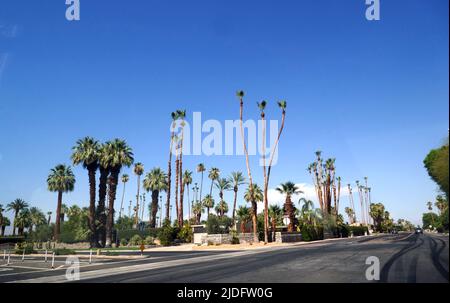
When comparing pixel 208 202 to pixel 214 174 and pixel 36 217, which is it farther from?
pixel 36 217

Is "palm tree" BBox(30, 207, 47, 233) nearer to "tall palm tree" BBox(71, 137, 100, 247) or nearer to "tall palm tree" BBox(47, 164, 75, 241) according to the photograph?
"tall palm tree" BBox(47, 164, 75, 241)

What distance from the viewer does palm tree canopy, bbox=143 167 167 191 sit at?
254 feet

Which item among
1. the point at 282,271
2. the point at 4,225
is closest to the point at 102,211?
the point at 282,271

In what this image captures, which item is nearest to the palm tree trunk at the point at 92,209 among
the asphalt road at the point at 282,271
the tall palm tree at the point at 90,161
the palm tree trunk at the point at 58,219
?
the tall palm tree at the point at 90,161

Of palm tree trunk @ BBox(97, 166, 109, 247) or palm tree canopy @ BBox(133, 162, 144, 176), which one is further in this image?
palm tree canopy @ BBox(133, 162, 144, 176)

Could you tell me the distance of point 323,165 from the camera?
96062 mm

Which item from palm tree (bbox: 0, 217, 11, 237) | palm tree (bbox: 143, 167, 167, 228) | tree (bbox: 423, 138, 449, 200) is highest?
palm tree (bbox: 143, 167, 167, 228)

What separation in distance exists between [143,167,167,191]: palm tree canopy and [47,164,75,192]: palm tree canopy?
16207 millimetres

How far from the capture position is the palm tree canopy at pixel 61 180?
72.1m

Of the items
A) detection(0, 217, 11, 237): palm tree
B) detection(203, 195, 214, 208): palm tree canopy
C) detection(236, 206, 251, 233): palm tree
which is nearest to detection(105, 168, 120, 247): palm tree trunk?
detection(236, 206, 251, 233): palm tree

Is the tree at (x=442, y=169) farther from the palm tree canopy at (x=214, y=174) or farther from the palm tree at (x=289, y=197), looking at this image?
the palm tree canopy at (x=214, y=174)
